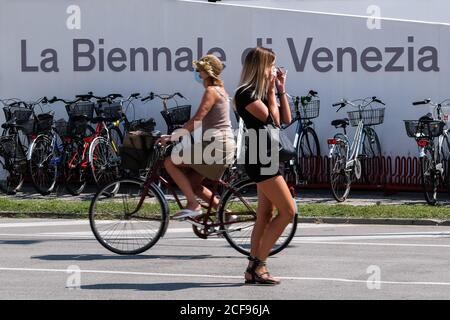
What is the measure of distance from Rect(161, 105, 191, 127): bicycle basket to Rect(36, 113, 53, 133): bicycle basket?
1.75m

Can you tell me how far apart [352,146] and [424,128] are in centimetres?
117

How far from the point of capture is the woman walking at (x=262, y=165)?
976 cm

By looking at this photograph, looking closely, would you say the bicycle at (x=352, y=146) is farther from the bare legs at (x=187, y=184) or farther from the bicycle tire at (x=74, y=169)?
the bare legs at (x=187, y=184)

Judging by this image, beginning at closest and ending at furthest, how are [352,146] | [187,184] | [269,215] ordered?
[269,215] < [187,184] < [352,146]

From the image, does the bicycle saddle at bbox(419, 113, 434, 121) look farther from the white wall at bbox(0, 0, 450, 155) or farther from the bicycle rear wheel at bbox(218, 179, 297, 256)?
the bicycle rear wheel at bbox(218, 179, 297, 256)

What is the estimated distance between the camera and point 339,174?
55.9 feet

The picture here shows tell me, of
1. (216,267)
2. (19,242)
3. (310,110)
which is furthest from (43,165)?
(216,267)

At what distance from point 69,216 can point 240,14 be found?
472 centimetres

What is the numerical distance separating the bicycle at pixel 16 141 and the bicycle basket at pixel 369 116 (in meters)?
4.63

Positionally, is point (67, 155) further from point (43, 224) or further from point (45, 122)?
point (43, 224)

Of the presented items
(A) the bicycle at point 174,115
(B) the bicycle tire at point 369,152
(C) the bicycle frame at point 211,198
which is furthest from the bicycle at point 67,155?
(C) the bicycle frame at point 211,198

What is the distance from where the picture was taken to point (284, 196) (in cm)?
985
